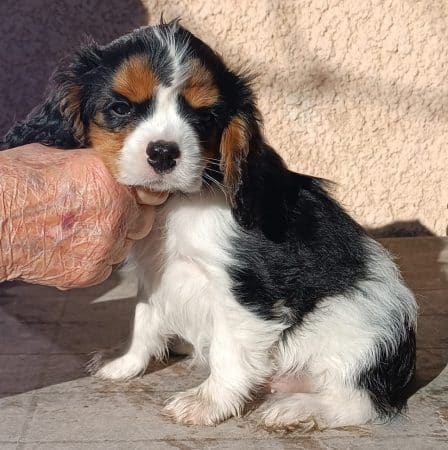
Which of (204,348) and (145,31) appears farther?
(204,348)

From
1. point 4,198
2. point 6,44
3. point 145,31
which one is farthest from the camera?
point 6,44

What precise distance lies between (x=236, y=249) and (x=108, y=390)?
3.00 ft

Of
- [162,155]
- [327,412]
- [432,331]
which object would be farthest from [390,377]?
[162,155]

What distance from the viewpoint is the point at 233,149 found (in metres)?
3.54

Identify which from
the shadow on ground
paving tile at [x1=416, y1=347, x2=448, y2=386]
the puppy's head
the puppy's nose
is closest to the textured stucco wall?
the shadow on ground

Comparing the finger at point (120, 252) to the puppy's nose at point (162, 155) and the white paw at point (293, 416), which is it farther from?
the white paw at point (293, 416)

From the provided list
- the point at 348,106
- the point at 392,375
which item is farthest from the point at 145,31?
the point at 348,106

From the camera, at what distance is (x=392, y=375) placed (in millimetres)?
3756

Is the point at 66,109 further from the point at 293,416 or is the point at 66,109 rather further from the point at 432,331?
the point at 432,331

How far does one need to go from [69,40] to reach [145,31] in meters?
2.08

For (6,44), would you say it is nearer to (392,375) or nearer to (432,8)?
(432,8)

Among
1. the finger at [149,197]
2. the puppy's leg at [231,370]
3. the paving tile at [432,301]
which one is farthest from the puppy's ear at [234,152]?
the paving tile at [432,301]

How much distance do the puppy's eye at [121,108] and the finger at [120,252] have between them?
1.62 feet

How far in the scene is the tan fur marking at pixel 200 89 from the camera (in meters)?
3.36
